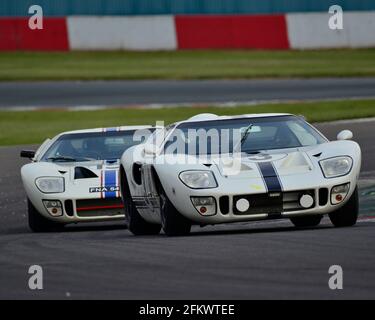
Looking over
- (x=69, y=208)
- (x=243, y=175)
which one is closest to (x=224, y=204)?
(x=243, y=175)

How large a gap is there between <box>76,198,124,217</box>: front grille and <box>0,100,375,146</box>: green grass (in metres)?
9.04

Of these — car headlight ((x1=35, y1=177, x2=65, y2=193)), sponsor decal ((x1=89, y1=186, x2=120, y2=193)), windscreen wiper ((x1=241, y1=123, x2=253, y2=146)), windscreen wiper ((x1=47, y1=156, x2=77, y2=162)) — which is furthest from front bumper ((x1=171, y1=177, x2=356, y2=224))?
windscreen wiper ((x1=47, y1=156, x2=77, y2=162))

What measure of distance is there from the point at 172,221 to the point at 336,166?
138 centimetres

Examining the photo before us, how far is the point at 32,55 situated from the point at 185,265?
28812 millimetres

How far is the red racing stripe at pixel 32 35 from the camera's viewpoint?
34688mm

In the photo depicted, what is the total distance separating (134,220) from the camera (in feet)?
36.9

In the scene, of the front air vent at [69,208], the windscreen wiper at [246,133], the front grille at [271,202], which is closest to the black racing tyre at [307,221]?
the windscreen wiper at [246,133]

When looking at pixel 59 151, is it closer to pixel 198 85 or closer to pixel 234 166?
pixel 234 166

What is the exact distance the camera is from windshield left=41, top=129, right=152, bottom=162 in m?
13.5

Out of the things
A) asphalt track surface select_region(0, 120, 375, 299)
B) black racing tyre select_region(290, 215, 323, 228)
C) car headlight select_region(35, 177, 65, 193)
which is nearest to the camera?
asphalt track surface select_region(0, 120, 375, 299)

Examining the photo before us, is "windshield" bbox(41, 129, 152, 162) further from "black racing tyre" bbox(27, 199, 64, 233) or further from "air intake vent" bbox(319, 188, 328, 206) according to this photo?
"air intake vent" bbox(319, 188, 328, 206)

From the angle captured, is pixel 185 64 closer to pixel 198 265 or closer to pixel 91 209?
pixel 91 209

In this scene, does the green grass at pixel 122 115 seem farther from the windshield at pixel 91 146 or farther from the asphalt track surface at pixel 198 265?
the asphalt track surface at pixel 198 265
